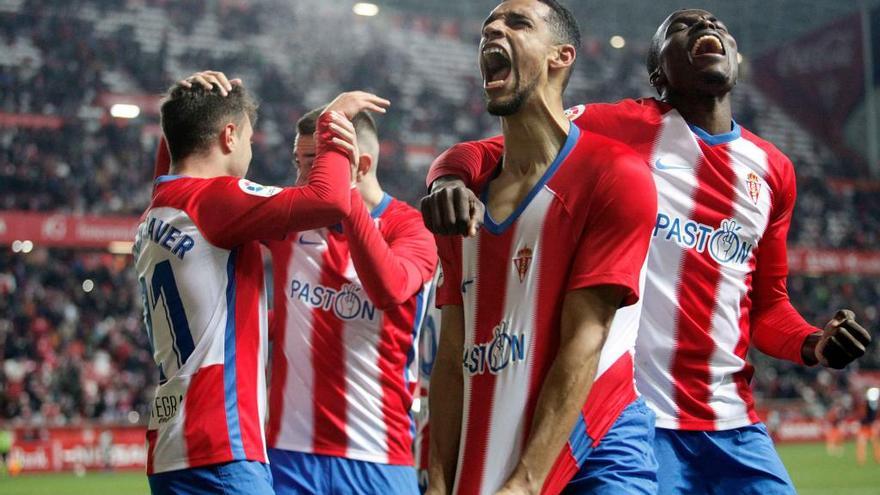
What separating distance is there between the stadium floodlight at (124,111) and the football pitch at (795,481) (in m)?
10.7

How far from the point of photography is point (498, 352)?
268 cm

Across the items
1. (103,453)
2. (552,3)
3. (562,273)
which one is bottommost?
(103,453)

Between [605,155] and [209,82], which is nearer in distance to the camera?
Answer: [605,155]

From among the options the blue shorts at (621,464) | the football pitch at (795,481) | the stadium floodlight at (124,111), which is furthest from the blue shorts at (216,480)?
the stadium floodlight at (124,111)

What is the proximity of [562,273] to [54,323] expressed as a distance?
20256mm

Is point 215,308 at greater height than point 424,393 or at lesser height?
greater

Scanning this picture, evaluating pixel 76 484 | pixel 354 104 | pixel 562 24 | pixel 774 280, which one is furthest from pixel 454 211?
pixel 76 484

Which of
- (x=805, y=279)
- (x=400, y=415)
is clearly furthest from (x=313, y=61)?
(x=400, y=415)

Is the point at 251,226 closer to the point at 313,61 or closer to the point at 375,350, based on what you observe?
the point at 375,350

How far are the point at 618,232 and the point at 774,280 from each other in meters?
1.48

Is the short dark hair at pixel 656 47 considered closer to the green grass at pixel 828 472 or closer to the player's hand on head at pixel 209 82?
the player's hand on head at pixel 209 82

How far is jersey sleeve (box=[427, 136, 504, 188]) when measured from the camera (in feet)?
9.38

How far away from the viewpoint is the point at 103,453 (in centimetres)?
1723

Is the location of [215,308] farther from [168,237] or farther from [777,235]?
[777,235]
